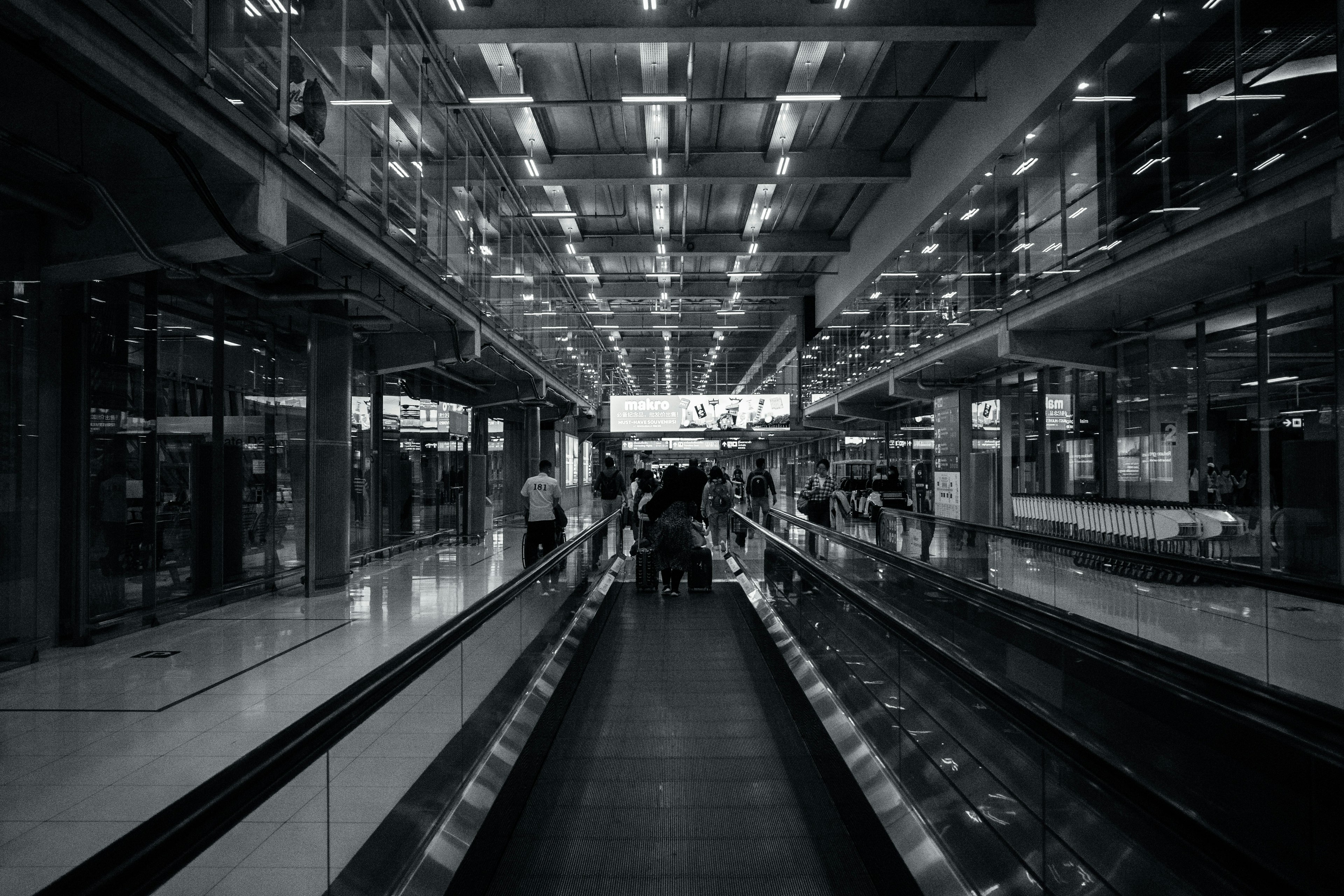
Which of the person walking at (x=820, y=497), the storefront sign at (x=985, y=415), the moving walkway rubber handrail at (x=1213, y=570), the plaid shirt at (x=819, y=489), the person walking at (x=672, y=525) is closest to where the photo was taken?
the moving walkway rubber handrail at (x=1213, y=570)

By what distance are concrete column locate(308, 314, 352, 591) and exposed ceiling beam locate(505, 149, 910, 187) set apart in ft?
19.3

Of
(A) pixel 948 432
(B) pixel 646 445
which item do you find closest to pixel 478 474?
(A) pixel 948 432

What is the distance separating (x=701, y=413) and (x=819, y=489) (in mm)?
10703

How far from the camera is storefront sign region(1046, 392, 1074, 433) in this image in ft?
48.6

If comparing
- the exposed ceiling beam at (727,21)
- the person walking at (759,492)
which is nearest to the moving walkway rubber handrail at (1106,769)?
the exposed ceiling beam at (727,21)

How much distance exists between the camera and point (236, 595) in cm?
967

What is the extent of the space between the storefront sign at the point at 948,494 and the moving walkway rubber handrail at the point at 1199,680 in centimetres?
1185

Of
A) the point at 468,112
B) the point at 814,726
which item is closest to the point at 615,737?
the point at 814,726

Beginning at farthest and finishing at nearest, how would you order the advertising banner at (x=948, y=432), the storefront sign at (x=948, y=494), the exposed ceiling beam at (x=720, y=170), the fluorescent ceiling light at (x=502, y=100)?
the advertising banner at (x=948, y=432) < the storefront sign at (x=948, y=494) < the exposed ceiling beam at (x=720, y=170) < the fluorescent ceiling light at (x=502, y=100)

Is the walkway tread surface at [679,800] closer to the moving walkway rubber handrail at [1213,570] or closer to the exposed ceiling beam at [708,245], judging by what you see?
the moving walkway rubber handrail at [1213,570]

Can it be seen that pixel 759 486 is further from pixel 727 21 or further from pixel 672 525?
pixel 727 21

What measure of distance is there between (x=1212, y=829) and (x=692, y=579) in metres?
9.00

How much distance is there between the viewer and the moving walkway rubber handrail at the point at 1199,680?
1952 millimetres

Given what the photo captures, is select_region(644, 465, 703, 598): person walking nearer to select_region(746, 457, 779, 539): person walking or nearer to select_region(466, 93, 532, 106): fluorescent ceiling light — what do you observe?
select_region(746, 457, 779, 539): person walking
